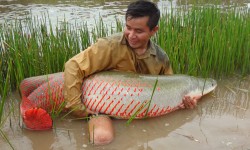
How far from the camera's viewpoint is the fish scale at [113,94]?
265 cm

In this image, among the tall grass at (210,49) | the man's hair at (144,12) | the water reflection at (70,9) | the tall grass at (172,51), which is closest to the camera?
the man's hair at (144,12)

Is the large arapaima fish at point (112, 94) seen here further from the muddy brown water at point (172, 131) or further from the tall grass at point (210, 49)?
the tall grass at point (210, 49)

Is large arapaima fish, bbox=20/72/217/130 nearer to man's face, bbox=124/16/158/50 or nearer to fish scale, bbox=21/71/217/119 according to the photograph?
fish scale, bbox=21/71/217/119

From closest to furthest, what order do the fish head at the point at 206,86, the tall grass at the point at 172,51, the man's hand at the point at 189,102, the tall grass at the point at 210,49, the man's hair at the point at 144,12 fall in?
the man's hair at the point at 144,12
the man's hand at the point at 189,102
the fish head at the point at 206,86
the tall grass at the point at 172,51
the tall grass at the point at 210,49

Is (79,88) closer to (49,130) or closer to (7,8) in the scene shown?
(49,130)

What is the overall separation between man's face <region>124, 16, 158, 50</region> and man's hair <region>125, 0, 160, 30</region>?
31 millimetres

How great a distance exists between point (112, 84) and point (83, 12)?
558 cm

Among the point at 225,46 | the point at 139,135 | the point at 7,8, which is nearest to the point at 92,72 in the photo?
the point at 139,135

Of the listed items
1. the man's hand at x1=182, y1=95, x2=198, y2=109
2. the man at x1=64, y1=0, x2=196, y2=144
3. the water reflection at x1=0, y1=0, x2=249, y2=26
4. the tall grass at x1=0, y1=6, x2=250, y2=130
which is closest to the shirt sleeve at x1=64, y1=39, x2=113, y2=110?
the man at x1=64, y1=0, x2=196, y2=144

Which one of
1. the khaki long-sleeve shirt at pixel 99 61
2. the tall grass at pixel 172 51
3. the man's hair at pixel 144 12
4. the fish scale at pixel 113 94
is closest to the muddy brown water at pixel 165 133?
the fish scale at pixel 113 94

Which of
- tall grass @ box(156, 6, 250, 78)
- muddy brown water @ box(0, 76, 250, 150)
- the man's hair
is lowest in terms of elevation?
muddy brown water @ box(0, 76, 250, 150)

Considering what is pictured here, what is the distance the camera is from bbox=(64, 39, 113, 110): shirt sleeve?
2602 millimetres

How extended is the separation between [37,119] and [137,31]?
1.08 m

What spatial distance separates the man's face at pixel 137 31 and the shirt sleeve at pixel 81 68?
188mm
